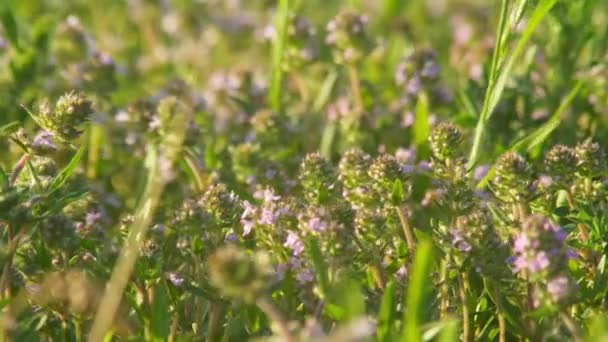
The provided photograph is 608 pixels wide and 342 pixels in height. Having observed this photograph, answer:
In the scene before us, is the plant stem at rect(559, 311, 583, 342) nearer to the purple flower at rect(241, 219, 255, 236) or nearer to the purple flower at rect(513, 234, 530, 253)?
the purple flower at rect(513, 234, 530, 253)

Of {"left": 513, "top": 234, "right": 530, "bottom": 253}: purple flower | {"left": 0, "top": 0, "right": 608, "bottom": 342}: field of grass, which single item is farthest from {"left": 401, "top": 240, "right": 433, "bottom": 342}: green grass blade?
{"left": 513, "top": 234, "right": 530, "bottom": 253}: purple flower

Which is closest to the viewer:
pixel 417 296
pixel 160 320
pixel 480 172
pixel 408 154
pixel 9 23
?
pixel 417 296

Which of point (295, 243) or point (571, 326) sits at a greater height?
point (295, 243)

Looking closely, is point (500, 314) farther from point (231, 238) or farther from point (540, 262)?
point (231, 238)

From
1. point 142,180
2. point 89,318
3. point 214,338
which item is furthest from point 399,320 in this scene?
point 142,180

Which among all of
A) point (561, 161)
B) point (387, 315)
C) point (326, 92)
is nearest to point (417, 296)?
point (387, 315)

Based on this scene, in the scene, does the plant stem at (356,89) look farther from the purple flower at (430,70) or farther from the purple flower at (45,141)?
the purple flower at (45,141)

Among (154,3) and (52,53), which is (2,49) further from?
(154,3)

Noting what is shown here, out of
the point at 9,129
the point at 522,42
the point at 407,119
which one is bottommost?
the point at 9,129
